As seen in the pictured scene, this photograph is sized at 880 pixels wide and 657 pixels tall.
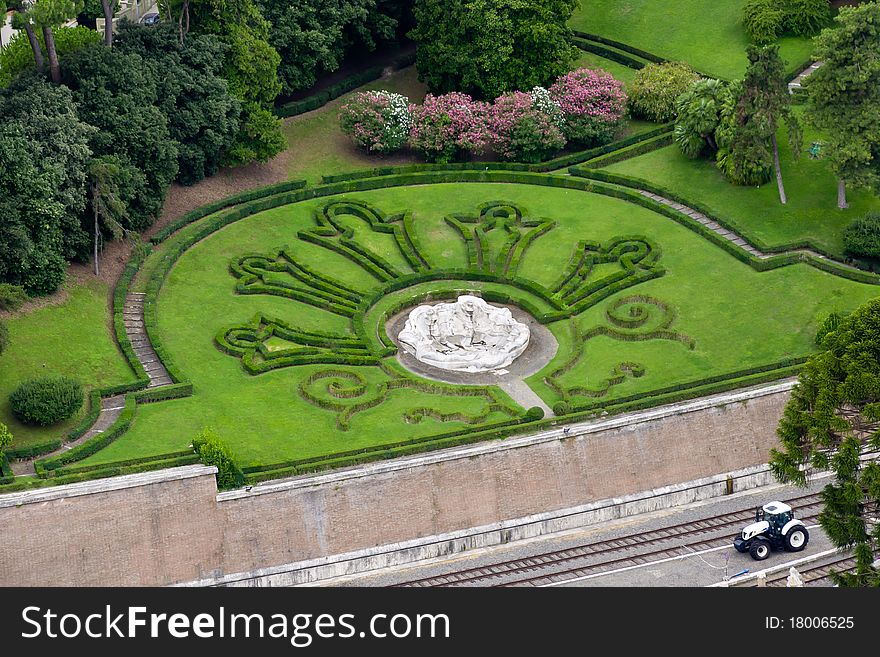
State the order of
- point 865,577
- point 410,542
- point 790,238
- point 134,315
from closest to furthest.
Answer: point 865,577, point 410,542, point 134,315, point 790,238

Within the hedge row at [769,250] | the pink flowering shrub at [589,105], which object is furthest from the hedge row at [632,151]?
the hedge row at [769,250]

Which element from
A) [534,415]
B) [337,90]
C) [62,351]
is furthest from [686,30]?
[62,351]

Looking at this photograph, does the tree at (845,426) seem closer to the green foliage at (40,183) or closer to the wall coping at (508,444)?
the wall coping at (508,444)

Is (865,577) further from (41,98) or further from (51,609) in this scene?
(41,98)

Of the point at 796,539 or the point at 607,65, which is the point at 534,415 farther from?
the point at 607,65

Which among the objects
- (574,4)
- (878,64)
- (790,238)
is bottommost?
(790,238)

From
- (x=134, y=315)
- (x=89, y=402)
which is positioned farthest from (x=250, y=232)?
(x=89, y=402)
